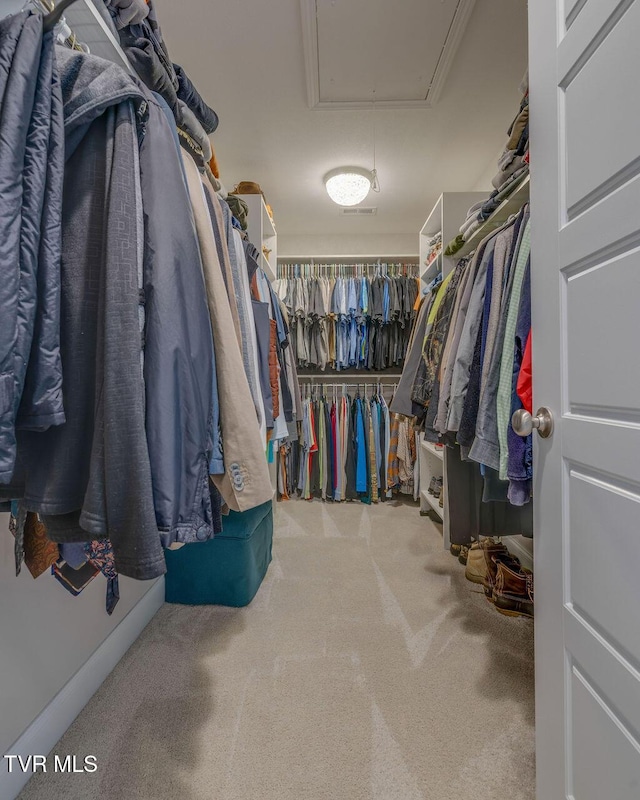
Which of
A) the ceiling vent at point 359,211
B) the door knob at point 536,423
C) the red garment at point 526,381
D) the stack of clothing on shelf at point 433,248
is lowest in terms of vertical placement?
the door knob at point 536,423

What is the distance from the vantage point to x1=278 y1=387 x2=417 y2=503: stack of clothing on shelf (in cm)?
318

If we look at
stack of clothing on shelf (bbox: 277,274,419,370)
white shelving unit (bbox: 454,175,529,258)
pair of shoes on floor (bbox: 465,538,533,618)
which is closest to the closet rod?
stack of clothing on shelf (bbox: 277,274,419,370)

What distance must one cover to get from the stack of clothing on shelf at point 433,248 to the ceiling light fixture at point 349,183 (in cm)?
63

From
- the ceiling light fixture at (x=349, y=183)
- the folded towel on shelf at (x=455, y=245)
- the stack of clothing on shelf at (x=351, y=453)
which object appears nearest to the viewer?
the folded towel on shelf at (x=455, y=245)

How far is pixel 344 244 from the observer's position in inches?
155

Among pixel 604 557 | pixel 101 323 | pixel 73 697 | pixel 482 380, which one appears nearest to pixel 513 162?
pixel 482 380

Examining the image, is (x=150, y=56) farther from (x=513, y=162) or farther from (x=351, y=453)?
(x=351, y=453)

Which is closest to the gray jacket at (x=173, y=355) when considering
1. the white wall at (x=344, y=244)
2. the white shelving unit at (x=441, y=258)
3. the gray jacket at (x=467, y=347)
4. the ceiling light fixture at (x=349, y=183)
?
the gray jacket at (x=467, y=347)

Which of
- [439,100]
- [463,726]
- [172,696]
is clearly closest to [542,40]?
[439,100]

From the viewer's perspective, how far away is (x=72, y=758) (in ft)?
3.22

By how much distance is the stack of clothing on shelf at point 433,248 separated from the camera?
2.56 metres

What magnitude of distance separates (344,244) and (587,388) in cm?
365

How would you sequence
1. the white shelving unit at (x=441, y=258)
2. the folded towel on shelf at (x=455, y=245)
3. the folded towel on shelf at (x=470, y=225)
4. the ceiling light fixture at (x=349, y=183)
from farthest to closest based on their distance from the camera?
the ceiling light fixture at (x=349, y=183)
the white shelving unit at (x=441, y=258)
the folded towel on shelf at (x=455, y=245)
the folded towel on shelf at (x=470, y=225)

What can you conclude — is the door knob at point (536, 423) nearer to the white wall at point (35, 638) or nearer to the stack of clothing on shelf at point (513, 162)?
the stack of clothing on shelf at point (513, 162)
